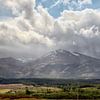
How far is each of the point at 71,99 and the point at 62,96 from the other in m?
17.1

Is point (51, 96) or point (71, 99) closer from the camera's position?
point (71, 99)

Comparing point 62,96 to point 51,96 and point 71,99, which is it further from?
point 71,99

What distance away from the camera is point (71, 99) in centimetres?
16062

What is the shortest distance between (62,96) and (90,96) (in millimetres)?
15537

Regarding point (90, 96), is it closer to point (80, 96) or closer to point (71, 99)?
point (80, 96)

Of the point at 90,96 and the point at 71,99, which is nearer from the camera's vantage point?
the point at 71,99

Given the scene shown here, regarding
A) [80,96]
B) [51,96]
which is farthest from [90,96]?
[51,96]

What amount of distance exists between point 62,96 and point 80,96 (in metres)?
10.2

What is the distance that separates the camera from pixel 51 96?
6954 inches

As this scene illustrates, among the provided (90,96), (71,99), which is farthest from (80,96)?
(71,99)

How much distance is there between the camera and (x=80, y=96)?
589ft

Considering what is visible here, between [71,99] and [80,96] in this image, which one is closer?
[71,99]

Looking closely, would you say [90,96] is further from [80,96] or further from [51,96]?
[51,96]
